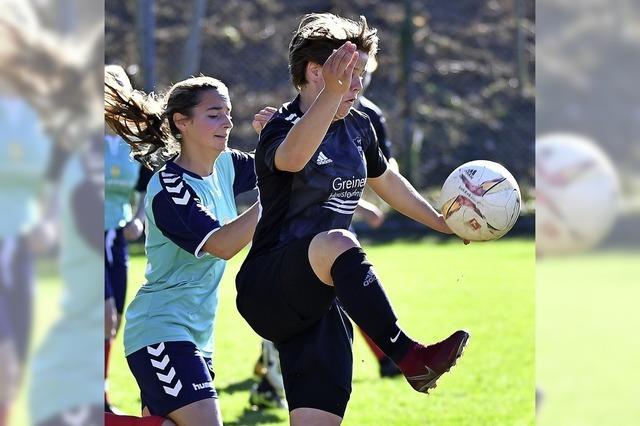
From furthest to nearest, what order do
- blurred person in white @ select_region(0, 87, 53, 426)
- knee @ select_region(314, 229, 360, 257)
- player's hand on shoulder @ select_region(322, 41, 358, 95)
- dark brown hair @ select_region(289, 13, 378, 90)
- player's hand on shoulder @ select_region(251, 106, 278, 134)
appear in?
1. player's hand on shoulder @ select_region(251, 106, 278, 134)
2. dark brown hair @ select_region(289, 13, 378, 90)
3. knee @ select_region(314, 229, 360, 257)
4. player's hand on shoulder @ select_region(322, 41, 358, 95)
5. blurred person in white @ select_region(0, 87, 53, 426)

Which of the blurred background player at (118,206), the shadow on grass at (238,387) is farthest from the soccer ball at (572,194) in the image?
the shadow on grass at (238,387)

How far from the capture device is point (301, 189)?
133 inches

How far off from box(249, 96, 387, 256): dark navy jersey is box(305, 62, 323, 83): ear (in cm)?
9

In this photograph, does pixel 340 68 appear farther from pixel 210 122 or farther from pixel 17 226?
pixel 17 226

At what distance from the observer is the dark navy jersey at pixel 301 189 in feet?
11.0

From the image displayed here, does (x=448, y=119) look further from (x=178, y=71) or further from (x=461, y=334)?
(x=461, y=334)

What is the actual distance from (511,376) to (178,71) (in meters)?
9.00

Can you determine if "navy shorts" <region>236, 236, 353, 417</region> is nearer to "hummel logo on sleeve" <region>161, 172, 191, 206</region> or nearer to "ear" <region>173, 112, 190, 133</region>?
"hummel logo on sleeve" <region>161, 172, 191, 206</region>

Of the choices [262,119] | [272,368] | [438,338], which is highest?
[262,119]

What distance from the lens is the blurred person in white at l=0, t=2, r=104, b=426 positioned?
110 centimetres

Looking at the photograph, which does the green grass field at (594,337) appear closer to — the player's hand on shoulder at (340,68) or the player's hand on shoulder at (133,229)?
the player's hand on shoulder at (340,68)

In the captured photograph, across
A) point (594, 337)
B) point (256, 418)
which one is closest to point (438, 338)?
point (256, 418)

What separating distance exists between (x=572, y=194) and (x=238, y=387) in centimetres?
501

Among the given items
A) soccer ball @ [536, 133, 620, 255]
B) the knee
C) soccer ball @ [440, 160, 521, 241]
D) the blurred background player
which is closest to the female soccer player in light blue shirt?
the knee
